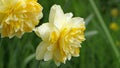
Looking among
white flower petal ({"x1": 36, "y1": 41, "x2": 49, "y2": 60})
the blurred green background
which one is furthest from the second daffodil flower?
the blurred green background

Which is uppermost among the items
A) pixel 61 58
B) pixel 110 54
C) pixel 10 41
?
pixel 61 58

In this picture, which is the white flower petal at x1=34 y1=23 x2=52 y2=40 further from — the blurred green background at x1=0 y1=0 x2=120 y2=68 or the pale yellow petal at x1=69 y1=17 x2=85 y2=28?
the blurred green background at x1=0 y1=0 x2=120 y2=68

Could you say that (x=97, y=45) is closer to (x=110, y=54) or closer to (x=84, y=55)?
(x=110, y=54)

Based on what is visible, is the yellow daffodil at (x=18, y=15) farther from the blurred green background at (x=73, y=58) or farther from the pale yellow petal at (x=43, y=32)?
the blurred green background at (x=73, y=58)

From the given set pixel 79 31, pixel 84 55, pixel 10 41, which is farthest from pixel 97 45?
pixel 79 31

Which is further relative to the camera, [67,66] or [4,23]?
[67,66]

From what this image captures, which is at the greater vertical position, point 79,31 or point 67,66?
point 79,31
